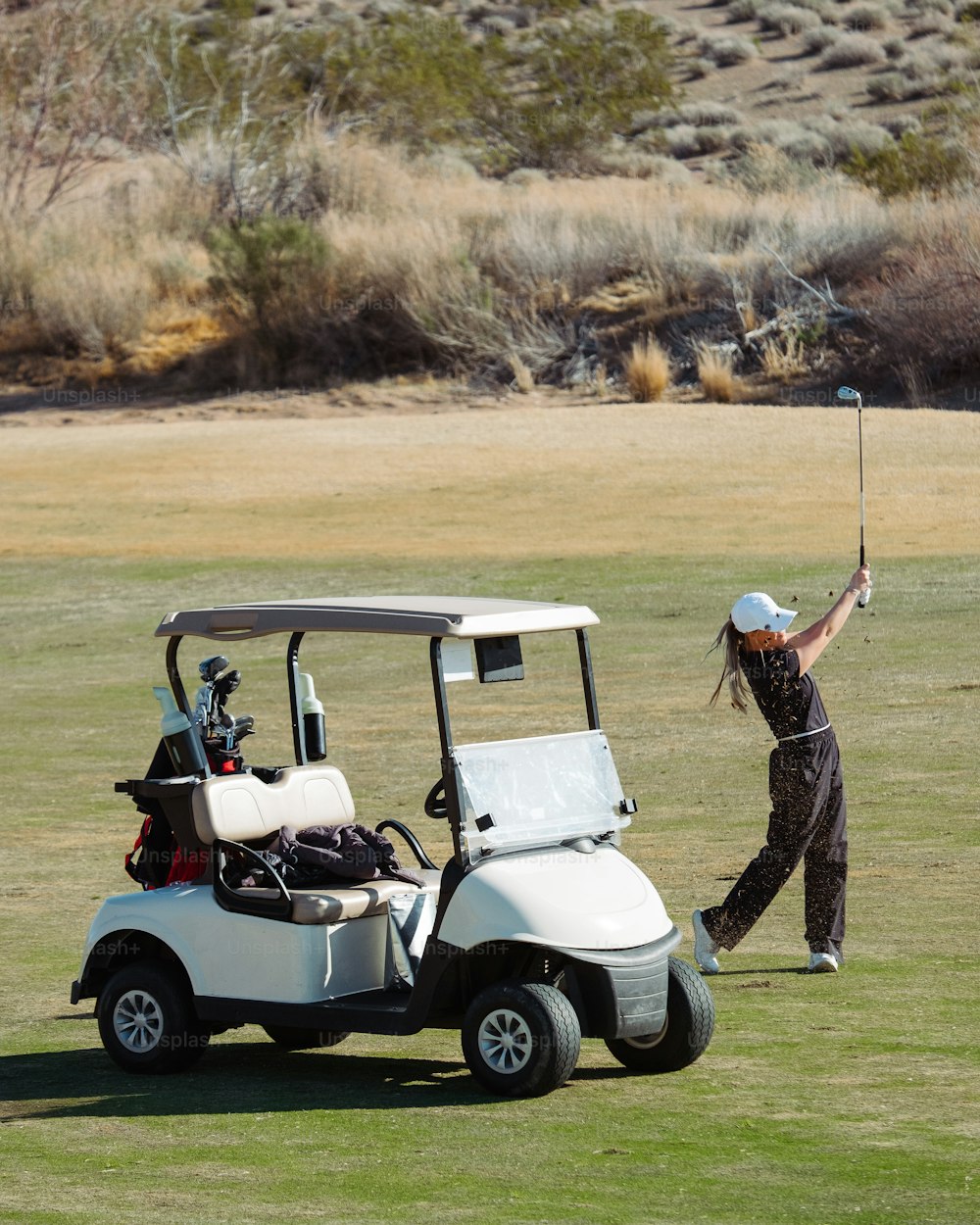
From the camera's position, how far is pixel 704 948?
8750 mm

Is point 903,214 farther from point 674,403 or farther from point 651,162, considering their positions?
point 651,162

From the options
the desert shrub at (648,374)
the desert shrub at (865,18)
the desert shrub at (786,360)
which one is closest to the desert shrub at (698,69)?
the desert shrub at (865,18)

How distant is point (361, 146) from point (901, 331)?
18915 mm

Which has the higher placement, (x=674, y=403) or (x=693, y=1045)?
(x=693, y=1045)

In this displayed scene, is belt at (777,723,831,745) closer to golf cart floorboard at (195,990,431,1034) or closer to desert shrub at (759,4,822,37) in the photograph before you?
golf cart floorboard at (195,990,431,1034)

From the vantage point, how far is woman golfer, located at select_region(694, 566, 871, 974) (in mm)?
8539

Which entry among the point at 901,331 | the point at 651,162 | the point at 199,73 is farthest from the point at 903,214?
the point at 199,73

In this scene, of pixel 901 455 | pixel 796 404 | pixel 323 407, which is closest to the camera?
pixel 901 455

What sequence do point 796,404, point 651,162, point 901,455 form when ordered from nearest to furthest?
point 901,455 < point 796,404 < point 651,162

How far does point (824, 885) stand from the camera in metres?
8.66

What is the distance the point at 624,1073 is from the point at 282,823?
60.1 inches

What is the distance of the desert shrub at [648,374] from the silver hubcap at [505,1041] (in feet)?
107

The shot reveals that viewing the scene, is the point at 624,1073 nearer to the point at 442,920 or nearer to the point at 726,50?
the point at 442,920

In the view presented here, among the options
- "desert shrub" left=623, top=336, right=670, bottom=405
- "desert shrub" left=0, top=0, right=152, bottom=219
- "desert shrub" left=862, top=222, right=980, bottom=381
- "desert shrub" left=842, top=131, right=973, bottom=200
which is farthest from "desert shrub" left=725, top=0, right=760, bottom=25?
"desert shrub" left=623, top=336, right=670, bottom=405
